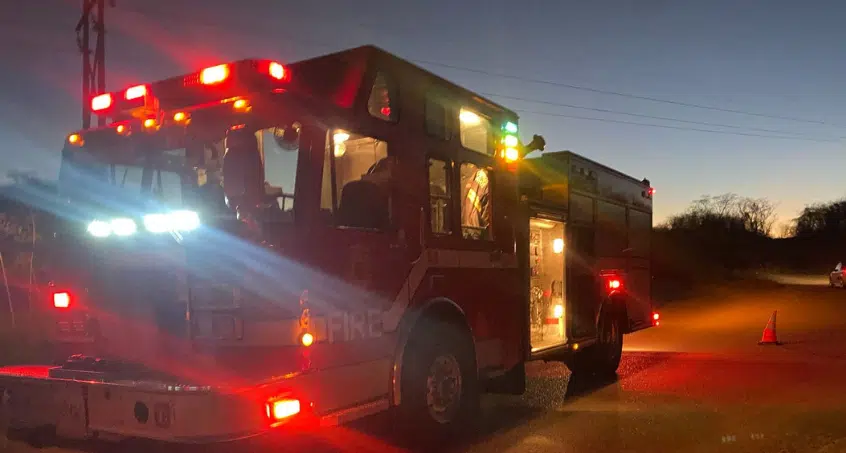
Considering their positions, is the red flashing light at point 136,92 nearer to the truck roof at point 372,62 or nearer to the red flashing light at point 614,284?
the truck roof at point 372,62

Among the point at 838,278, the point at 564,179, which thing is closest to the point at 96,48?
the point at 564,179

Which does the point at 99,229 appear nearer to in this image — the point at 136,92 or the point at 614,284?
the point at 136,92

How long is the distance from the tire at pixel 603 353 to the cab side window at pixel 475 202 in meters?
3.65

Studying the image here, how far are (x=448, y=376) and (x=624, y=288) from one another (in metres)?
4.99

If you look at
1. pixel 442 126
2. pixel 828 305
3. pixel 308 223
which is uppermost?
pixel 442 126

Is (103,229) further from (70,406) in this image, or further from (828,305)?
(828,305)

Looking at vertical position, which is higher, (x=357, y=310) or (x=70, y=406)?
(x=357, y=310)

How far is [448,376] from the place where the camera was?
20.5 feet

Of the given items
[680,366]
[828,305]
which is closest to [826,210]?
[828,305]

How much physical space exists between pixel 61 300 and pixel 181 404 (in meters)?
1.63

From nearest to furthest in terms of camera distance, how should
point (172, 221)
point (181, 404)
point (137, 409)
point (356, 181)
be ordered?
point (181, 404)
point (137, 409)
point (172, 221)
point (356, 181)

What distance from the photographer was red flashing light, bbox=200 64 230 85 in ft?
15.3

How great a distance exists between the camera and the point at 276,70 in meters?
4.63

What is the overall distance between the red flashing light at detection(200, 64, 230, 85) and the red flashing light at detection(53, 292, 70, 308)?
6.03ft
